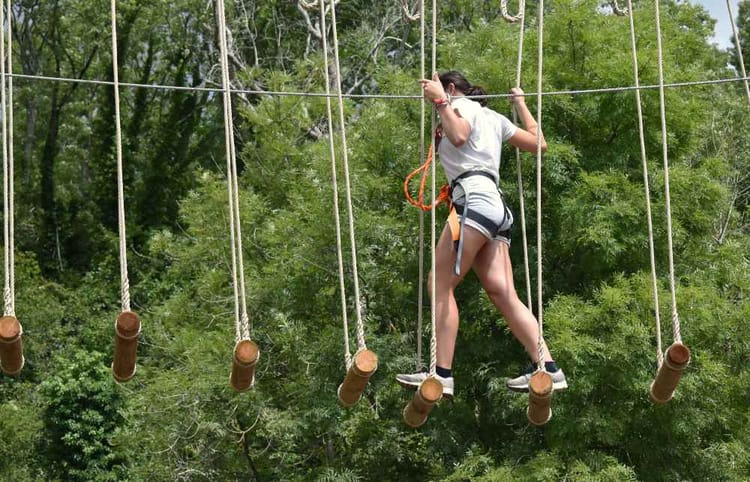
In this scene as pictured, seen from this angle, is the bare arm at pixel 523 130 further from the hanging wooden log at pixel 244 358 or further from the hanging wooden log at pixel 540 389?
the hanging wooden log at pixel 244 358

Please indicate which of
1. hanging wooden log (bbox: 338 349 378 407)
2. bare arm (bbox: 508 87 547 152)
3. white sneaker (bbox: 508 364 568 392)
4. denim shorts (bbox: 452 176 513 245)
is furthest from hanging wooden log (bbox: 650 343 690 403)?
hanging wooden log (bbox: 338 349 378 407)

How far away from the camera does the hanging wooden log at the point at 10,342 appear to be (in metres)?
4.49

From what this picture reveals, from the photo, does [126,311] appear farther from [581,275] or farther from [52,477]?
[52,477]

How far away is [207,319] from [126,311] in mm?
7980

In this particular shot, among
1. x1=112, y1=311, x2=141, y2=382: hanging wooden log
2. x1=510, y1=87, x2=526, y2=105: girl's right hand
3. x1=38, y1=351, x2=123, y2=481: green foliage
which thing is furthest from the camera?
x1=38, y1=351, x2=123, y2=481: green foliage

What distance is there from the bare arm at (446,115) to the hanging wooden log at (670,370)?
1.04 m

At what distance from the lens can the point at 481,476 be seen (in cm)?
955

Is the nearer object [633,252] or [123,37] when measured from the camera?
[633,252]

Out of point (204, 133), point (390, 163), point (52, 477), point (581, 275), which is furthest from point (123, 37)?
point (581, 275)

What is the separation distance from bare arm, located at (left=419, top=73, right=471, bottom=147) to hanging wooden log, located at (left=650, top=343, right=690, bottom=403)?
1041mm

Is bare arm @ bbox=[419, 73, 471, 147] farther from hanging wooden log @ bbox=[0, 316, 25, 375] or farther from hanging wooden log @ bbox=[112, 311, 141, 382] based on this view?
hanging wooden log @ bbox=[0, 316, 25, 375]

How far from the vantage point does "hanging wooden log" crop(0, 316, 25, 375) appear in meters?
4.49

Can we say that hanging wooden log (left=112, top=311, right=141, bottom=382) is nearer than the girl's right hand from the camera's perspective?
Yes

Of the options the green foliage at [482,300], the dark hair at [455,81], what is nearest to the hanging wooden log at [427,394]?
the dark hair at [455,81]
